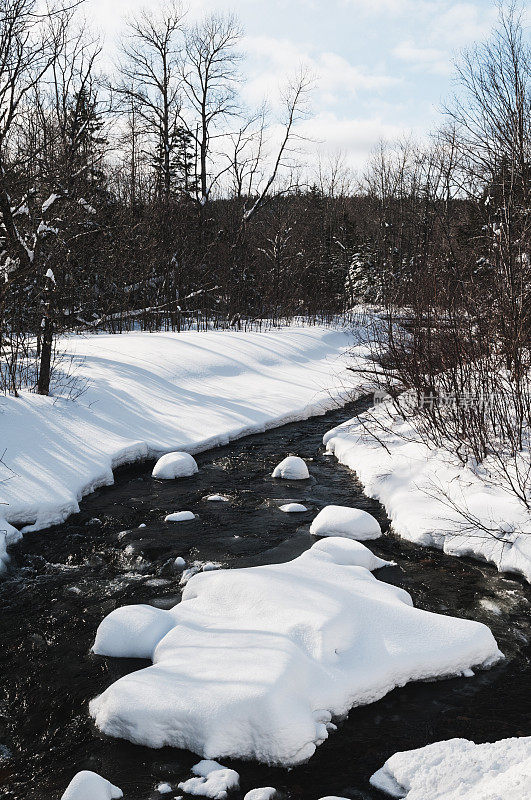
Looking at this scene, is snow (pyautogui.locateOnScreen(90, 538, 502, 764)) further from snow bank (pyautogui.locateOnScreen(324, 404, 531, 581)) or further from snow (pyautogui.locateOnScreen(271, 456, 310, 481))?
snow (pyautogui.locateOnScreen(271, 456, 310, 481))

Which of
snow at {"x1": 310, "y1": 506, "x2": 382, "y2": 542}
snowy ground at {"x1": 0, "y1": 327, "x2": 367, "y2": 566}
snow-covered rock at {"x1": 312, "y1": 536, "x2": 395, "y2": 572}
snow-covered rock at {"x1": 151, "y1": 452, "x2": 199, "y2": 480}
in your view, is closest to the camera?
snow-covered rock at {"x1": 312, "y1": 536, "x2": 395, "y2": 572}

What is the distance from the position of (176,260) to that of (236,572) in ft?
55.8

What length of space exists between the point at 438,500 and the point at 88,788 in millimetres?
4486

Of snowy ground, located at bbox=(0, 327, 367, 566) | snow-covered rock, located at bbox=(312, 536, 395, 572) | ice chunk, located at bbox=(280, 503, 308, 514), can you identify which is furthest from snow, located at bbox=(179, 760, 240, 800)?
ice chunk, located at bbox=(280, 503, 308, 514)

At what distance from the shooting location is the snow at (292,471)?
825 centimetres

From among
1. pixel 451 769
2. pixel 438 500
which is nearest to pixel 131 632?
pixel 451 769

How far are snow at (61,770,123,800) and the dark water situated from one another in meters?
0.17

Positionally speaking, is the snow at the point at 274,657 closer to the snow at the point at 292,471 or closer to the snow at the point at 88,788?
the snow at the point at 88,788

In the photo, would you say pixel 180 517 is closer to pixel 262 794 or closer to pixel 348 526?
pixel 348 526

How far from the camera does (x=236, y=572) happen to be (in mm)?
5008

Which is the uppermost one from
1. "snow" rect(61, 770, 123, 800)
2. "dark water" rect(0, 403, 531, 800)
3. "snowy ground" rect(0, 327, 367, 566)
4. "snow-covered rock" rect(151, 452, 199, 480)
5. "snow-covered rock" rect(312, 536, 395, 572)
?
"snowy ground" rect(0, 327, 367, 566)

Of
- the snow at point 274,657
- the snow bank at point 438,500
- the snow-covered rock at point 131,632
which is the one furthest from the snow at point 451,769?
the snow bank at point 438,500

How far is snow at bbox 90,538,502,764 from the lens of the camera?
11.0ft

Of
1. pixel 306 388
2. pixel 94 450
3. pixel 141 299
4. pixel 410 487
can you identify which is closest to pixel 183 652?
pixel 410 487
